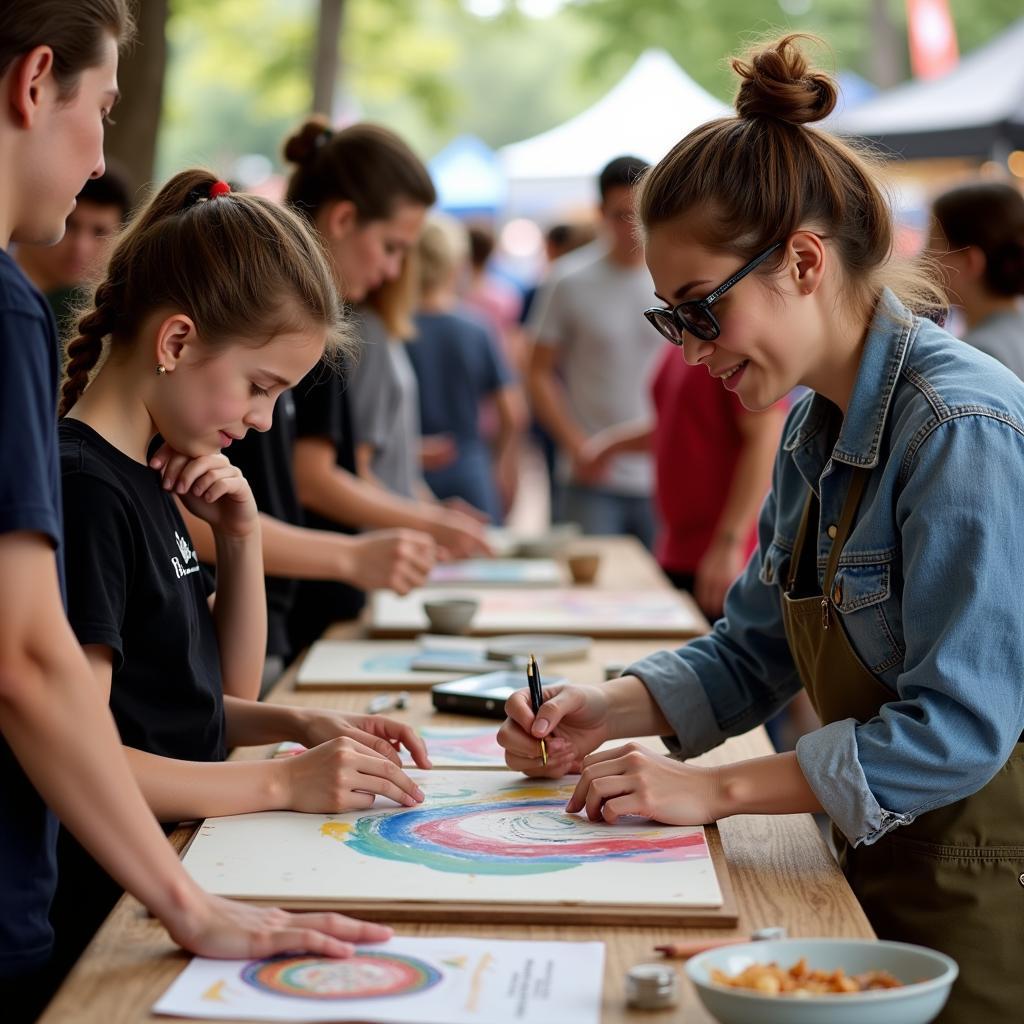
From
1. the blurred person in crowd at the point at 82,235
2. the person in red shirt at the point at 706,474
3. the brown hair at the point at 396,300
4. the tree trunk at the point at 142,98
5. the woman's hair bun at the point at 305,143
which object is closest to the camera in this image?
the woman's hair bun at the point at 305,143

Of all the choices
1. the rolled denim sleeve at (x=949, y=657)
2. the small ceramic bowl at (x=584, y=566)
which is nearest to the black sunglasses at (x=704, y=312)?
the rolled denim sleeve at (x=949, y=657)

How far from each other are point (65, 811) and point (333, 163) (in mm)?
2091

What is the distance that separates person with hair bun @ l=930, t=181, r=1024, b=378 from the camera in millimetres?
3412

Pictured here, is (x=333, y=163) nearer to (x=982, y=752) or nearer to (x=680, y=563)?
(x=680, y=563)

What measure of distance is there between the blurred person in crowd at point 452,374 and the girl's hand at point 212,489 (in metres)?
3.66

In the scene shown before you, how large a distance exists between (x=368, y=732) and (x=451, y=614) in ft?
3.23

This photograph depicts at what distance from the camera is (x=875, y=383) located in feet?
5.48

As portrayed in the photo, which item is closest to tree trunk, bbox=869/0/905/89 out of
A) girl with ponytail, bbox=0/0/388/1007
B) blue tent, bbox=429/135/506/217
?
blue tent, bbox=429/135/506/217

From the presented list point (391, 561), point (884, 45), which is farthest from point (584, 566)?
point (884, 45)

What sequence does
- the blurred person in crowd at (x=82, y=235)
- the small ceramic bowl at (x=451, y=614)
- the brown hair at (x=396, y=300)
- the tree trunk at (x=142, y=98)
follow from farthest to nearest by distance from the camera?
the tree trunk at (x=142, y=98), the blurred person in crowd at (x=82, y=235), the brown hair at (x=396, y=300), the small ceramic bowl at (x=451, y=614)

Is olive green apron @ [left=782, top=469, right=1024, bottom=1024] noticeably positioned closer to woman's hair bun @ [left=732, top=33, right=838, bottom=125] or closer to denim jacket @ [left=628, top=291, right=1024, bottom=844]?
denim jacket @ [left=628, top=291, right=1024, bottom=844]

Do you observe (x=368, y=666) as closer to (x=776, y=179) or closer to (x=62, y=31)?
(x=776, y=179)

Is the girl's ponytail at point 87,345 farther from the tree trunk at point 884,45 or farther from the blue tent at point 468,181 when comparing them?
the tree trunk at point 884,45

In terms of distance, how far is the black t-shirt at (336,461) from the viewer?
9.96 feet
